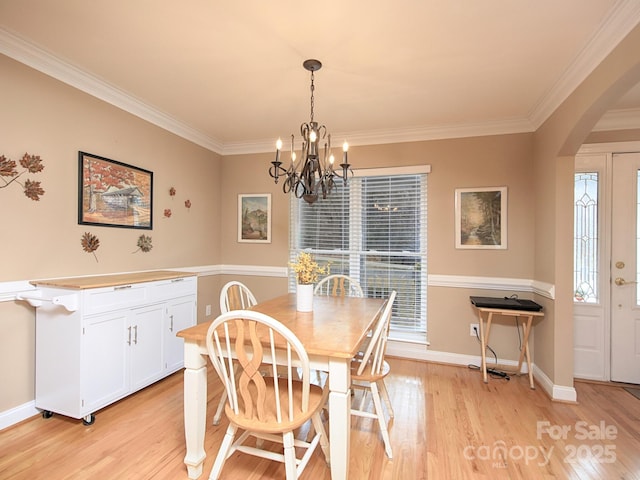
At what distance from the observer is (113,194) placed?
2738mm

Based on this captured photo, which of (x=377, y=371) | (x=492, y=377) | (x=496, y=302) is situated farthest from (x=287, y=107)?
(x=492, y=377)

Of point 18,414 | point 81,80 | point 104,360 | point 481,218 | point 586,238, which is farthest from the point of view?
point 481,218

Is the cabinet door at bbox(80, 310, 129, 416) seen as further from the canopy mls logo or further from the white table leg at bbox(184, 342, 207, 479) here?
the canopy mls logo

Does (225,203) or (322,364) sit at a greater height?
(225,203)

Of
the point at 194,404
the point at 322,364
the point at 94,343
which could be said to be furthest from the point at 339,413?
the point at 94,343

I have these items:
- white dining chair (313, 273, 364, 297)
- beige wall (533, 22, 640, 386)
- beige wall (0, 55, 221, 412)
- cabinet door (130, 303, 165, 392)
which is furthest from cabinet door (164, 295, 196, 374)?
beige wall (533, 22, 640, 386)

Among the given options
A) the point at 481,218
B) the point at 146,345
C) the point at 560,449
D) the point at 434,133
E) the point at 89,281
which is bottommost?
the point at 560,449

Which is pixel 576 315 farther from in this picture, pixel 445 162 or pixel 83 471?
pixel 83 471

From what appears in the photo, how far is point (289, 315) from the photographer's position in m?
2.14

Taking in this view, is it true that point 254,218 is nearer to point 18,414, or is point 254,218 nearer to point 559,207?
point 18,414

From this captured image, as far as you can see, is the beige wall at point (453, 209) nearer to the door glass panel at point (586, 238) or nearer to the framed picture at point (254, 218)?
the door glass panel at point (586, 238)

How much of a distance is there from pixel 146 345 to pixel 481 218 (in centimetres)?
336

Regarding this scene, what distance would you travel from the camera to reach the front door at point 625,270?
2918 mm

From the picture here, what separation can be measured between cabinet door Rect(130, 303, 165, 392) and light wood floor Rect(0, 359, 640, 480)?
155mm
